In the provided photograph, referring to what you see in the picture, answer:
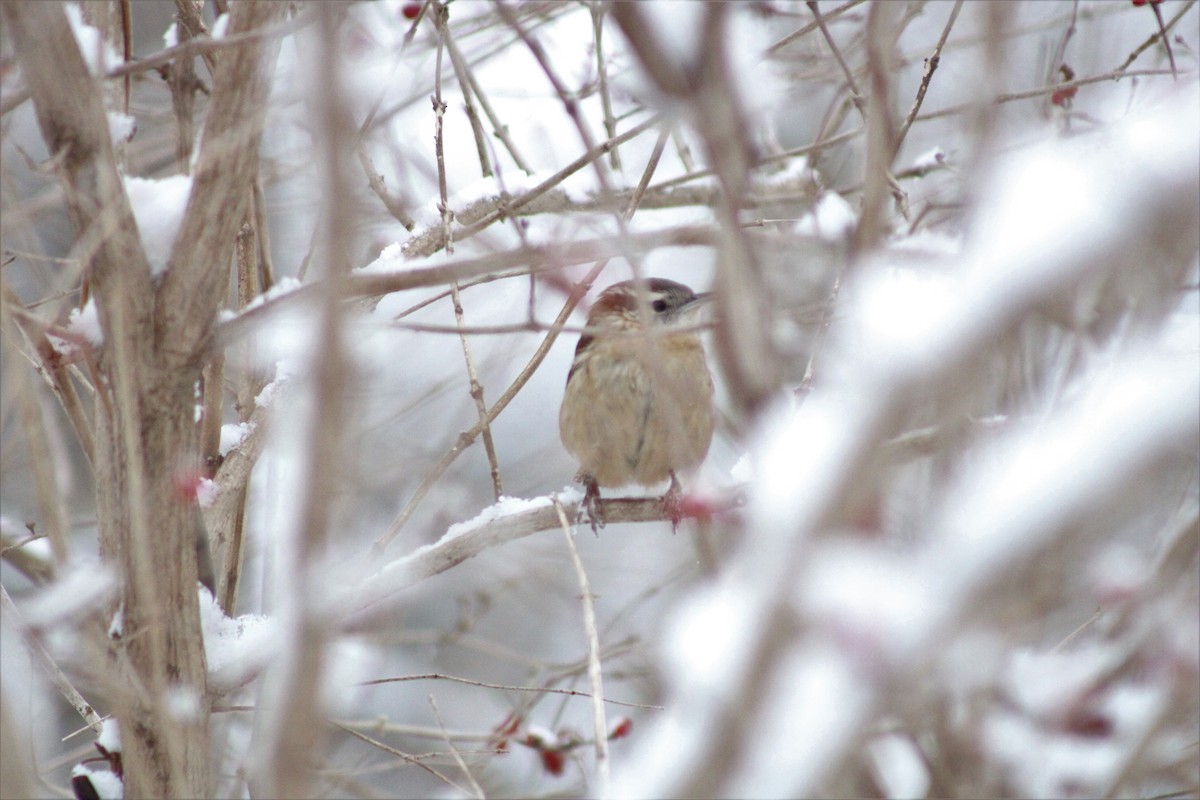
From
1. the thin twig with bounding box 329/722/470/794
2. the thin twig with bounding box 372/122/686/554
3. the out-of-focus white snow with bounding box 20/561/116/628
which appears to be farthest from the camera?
the thin twig with bounding box 372/122/686/554

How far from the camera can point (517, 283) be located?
4648 millimetres

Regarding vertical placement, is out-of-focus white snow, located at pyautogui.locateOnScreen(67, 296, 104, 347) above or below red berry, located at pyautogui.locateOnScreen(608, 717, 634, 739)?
above

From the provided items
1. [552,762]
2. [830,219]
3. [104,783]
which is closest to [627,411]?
[830,219]

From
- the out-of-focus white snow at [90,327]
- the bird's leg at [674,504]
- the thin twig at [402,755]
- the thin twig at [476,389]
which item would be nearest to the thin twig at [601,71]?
the thin twig at [476,389]

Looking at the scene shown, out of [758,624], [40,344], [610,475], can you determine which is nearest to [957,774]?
[758,624]

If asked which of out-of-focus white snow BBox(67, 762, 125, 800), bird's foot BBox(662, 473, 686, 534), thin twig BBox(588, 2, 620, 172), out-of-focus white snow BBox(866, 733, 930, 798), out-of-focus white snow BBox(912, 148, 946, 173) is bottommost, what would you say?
out-of-focus white snow BBox(866, 733, 930, 798)

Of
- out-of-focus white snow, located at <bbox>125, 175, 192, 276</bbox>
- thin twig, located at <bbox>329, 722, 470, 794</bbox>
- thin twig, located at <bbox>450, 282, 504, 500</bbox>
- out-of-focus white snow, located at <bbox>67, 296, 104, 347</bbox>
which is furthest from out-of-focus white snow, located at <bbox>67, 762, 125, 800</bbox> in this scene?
thin twig, located at <bbox>450, 282, 504, 500</bbox>

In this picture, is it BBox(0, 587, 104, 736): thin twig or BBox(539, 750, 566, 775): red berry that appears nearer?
BBox(0, 587, 104, 736): thin twig

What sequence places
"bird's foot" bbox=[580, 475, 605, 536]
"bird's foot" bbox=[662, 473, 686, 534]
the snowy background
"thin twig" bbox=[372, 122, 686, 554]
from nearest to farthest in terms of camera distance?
the snowy background, "thin twig" bbox=[372, 122, 686, 554], "bird's foot" bbox=[662, 473, 686, 534], "bird's foot" bbox=[580, 475, 605, 536]

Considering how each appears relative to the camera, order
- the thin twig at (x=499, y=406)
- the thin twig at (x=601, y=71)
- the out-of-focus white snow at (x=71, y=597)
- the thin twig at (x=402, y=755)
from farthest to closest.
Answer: the thin twig at (x=601, y=71)
the thin twig at (x=499, y=406)
the thin twig at (x=402, y=755)
the out-of-focus white snow at (x=71, y=597)

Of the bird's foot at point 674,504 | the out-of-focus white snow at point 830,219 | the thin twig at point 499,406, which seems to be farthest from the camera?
the bird's foot at point 674,504

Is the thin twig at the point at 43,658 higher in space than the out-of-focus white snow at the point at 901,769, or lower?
higher

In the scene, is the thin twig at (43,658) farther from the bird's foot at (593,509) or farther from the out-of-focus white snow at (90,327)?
the bird's foot at (593,509)

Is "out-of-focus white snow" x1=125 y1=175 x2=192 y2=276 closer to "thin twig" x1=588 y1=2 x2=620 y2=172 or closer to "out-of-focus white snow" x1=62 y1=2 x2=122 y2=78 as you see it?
"out-of-focus white snow" x1=62 y1=2 x2=122 y2=78
